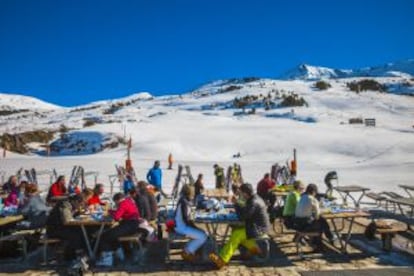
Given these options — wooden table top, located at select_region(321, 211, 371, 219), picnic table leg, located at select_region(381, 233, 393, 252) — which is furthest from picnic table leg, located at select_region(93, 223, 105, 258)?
picnic table leg, located at select_region(381, 233, 393, 252)

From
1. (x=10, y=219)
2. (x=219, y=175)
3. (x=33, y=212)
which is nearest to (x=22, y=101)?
(x=219, y=175)

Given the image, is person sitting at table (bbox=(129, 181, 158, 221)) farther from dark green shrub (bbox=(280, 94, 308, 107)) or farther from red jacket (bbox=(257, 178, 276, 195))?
dark green shrub (bbox=(280, 94, 308, 107))

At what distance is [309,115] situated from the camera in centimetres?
5028

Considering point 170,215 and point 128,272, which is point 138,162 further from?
point 128,272

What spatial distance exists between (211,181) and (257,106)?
132ft

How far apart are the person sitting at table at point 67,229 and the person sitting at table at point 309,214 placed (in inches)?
147

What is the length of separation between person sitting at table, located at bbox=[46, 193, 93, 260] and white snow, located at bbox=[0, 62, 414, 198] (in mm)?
12952

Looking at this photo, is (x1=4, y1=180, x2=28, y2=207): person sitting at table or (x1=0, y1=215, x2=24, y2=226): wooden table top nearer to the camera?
(x1=0, y1=215, x2=24, y2=226): wooden table top

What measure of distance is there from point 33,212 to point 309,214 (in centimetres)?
532

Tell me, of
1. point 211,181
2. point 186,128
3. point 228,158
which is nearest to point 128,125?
point 186,128

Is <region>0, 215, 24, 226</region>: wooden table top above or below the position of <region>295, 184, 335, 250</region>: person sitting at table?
below

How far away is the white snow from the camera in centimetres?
2521

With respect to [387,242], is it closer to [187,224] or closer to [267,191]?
[187,224]

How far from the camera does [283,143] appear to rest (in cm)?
3653
